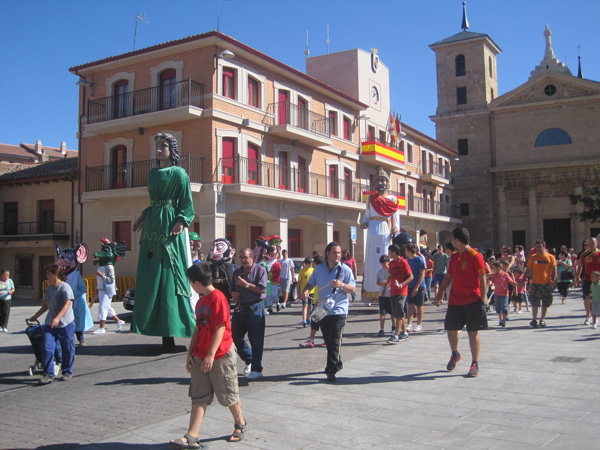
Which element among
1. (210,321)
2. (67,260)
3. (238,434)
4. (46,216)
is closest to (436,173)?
(46,216)

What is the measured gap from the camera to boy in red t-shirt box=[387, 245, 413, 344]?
9688 mm

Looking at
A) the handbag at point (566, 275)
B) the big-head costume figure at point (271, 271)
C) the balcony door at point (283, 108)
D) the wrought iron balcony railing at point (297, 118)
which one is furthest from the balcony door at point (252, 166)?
the handbag at point (566, 275)

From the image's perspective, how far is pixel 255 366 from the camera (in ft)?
23.2

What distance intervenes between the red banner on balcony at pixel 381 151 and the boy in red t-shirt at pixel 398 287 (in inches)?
884

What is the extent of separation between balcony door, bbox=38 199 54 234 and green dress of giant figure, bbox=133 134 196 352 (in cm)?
1967

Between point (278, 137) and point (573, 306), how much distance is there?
1446cm

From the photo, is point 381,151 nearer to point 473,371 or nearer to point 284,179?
point 284,179

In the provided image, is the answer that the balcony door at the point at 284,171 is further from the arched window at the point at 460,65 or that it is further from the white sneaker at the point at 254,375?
the arched window at the point at 460,65

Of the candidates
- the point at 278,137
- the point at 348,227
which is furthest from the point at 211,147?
the point at 348,227

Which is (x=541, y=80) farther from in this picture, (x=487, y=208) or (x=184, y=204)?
(x=184, y=204)

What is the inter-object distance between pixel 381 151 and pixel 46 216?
18201 millimetres

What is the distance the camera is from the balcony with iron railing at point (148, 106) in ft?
72.0

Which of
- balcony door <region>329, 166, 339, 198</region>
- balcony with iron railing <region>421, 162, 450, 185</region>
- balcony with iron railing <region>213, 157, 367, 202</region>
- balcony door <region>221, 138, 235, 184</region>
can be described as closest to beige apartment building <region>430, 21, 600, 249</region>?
balcony with iron railing <region>421, 162, 450, 185</region>

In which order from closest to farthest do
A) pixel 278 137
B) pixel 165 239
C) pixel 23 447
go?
pixel 23 447, pixel 165 239, pixel 278 137
